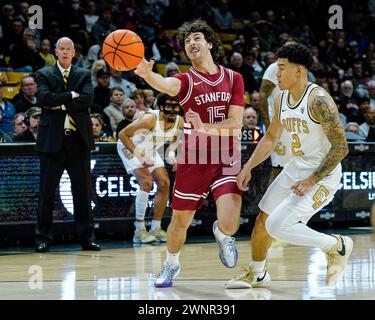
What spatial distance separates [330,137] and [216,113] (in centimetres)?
102

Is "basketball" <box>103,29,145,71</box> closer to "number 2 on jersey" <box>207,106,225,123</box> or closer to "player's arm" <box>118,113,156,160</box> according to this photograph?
"number 2 on jersey" <box>207,106,225,123</box>

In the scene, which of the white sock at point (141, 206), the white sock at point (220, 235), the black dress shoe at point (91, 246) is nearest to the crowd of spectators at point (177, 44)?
the white sock at point (141, 206)

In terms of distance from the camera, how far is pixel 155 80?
700cm

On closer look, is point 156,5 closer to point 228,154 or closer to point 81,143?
point 81,143

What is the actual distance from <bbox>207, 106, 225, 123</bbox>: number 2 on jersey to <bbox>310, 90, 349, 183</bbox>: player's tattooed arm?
34.1 inches

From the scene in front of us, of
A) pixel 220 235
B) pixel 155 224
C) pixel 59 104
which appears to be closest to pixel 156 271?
pixel 220 235

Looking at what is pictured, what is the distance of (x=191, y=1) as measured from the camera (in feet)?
60.5

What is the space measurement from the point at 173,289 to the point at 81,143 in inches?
146

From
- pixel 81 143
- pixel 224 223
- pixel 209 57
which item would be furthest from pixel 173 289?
pixel 81 143

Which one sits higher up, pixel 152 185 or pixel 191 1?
pixel 191 1

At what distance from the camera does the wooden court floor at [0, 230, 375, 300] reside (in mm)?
6863

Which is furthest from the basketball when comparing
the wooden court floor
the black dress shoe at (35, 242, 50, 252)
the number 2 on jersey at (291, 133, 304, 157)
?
the black dress shoe at (35, 242, 50, 252)

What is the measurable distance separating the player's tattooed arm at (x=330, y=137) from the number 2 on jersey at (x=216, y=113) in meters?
0.87

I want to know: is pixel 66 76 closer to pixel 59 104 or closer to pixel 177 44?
pixel 59 104
